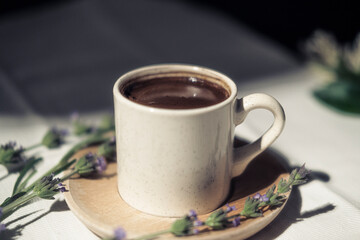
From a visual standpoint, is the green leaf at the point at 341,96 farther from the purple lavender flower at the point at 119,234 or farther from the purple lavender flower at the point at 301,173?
the purple lavender flower at the point at 119,234

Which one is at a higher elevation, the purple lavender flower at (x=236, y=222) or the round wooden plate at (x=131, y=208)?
the purple lavender flower at (x=236, y=222)

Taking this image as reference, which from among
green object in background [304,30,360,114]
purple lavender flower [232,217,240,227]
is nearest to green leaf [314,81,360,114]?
green object in background [304,30,360,114]

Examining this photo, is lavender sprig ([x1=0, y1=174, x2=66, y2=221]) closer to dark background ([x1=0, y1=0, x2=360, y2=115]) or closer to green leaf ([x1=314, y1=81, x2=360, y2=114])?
dark background ([x1=0, y1=0, x2=360, y2=115])

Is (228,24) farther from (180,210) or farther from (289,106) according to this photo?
(180,210)

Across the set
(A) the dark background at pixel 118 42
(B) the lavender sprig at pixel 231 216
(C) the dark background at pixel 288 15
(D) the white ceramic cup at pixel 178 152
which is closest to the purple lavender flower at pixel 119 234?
(B) the lavender sprig at pixel 231 216

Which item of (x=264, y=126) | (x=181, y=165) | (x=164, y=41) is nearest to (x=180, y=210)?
(x=181, y=165)

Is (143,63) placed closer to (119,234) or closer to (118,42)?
(118,42)
